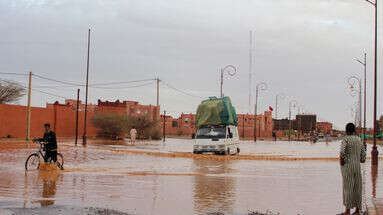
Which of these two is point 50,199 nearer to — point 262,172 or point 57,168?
point 57,168

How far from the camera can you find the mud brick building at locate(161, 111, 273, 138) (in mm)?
135125

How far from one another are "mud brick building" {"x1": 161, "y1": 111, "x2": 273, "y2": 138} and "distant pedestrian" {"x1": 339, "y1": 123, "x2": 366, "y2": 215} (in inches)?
4680

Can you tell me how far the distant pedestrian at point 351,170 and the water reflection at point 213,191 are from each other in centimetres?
249

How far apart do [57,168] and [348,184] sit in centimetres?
1447

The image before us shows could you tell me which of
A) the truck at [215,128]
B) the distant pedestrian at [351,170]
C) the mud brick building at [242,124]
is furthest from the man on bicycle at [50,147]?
the mud brick building at [242,124]

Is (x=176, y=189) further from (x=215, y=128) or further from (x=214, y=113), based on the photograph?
(x=214, y=113)

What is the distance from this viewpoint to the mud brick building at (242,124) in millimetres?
135125

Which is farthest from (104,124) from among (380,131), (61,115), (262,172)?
(380,131)

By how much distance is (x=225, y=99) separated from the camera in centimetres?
4481

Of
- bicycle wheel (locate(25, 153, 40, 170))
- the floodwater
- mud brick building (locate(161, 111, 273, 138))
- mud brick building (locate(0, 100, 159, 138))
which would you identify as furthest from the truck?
mud brick building (locate(161, 111, 273, 138))

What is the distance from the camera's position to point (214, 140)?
4222cm

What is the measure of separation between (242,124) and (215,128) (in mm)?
108463

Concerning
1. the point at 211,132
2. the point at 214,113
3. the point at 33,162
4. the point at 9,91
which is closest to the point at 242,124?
the point at 9,91

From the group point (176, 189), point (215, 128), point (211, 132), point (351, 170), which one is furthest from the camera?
point (215, 128)
